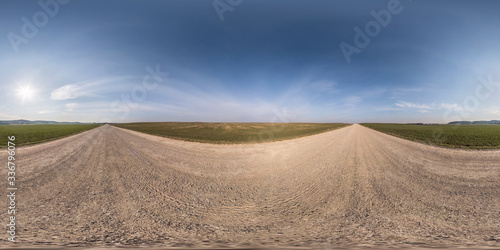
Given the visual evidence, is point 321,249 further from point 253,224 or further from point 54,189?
point 54,189

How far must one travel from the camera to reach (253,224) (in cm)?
395

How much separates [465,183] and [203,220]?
9.75m

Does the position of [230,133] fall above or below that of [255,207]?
above

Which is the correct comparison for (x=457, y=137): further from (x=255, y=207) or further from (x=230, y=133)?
(x=255, y=207)

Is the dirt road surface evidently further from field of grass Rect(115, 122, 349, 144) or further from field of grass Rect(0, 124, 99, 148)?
field of grass Rect(0, 124, 99, 148)

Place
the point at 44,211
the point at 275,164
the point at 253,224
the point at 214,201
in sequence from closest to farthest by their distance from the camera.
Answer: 1. the point at 253,224
2. the point at 44,211
3. the point at 214,201
4. the point at 275,164

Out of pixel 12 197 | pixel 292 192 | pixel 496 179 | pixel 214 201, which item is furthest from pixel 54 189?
pixel 496 179

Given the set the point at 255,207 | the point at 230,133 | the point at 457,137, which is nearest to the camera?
the point at 255,207
